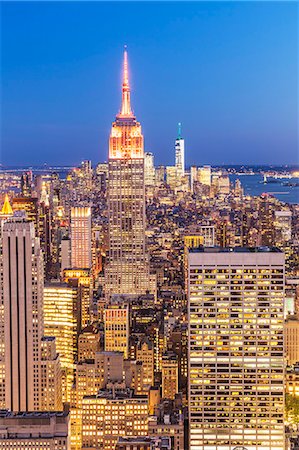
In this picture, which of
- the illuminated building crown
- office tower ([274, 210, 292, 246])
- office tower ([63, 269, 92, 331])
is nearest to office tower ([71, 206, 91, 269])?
office tower ([63, 269, 92, 331])

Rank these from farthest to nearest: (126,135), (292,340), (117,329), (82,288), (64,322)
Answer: (126,135), (82,288), (117,329), (64,322), (292,340)

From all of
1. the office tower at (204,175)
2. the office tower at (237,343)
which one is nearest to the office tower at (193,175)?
the office tower at (204,175)

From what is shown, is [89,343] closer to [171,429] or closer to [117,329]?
[117,329]

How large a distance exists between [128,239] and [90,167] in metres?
3.07

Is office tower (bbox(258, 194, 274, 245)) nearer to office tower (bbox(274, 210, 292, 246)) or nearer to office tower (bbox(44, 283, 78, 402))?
office tower (bbox(274, 210, 292, 246))

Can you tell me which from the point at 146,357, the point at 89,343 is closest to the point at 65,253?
the point at 89,343

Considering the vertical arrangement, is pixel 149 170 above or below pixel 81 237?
above

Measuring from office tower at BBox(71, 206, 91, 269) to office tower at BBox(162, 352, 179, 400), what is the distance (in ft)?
19.8

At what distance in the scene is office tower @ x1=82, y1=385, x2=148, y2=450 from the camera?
35.1 feet

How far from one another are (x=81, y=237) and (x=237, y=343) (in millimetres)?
9332

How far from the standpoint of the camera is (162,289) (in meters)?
17.9

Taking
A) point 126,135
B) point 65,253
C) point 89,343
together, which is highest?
point 126,135

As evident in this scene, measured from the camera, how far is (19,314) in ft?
37.7

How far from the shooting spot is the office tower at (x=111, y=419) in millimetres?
10695
